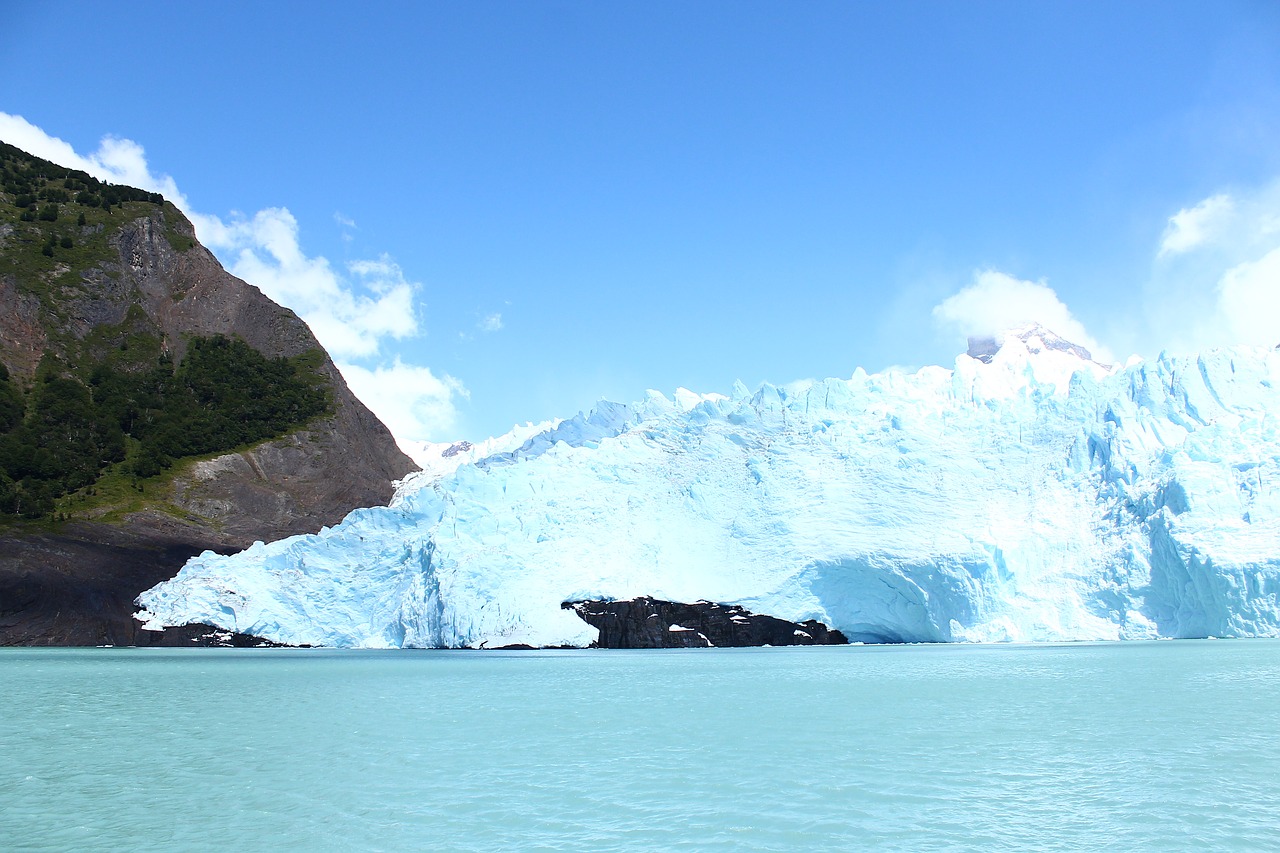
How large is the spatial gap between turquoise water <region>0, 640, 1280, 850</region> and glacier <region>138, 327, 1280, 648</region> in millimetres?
8509

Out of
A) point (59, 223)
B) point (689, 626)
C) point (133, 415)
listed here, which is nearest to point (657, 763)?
point (689, 626)

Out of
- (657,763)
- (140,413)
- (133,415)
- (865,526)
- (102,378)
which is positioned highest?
(102,378)

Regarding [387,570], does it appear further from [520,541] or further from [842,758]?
[842,758]

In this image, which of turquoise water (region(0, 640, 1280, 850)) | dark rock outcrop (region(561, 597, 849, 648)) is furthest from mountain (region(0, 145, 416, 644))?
turquoise water (region(0, 640, 1280, 850))

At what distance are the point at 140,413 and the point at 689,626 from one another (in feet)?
104

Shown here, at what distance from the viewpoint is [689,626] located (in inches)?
1201

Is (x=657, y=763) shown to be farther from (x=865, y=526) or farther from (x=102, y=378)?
(x=102, y=378)

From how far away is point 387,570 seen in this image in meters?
32.7

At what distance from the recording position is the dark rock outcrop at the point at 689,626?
96.8 ft

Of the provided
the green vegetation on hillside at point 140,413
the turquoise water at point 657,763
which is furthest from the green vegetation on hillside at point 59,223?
the turquoise water at point 657,763

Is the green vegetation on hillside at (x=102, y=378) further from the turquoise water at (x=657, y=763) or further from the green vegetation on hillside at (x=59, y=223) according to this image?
the turquoise water at (x=657, y=763)

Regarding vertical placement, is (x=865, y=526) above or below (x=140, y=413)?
below

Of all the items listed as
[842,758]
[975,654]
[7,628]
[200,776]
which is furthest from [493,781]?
[7,628]

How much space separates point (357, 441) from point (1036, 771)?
48408 mm
